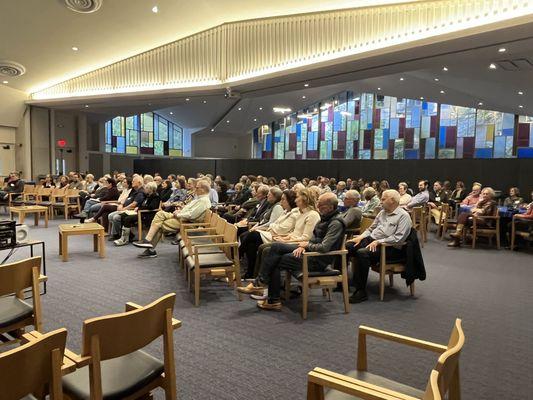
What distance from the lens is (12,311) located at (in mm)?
2783

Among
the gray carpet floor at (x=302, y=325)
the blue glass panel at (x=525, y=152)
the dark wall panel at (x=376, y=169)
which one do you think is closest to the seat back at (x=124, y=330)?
the gray carpet floor at (x=302, y=325)

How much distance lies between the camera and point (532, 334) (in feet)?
11.9

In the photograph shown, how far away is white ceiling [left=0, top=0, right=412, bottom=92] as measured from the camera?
894 cm

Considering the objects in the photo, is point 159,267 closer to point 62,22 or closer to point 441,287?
point 441,287

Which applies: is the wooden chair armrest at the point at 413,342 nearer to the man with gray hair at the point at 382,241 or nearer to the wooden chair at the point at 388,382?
the wooden chair at the point at 388,382

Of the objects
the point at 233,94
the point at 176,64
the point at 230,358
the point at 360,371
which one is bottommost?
the point at 230,358

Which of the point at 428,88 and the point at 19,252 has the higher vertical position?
the point at 428,88

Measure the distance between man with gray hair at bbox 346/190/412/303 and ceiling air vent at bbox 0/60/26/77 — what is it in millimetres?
11540

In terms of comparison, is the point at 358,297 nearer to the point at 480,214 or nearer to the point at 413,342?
Result: the point at 413,342

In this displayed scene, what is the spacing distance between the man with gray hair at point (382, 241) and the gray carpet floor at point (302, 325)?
11.0 inches

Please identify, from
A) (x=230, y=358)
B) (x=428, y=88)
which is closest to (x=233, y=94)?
(x=428, y=88)

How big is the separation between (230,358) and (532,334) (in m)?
2.69

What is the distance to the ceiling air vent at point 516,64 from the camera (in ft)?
26.5

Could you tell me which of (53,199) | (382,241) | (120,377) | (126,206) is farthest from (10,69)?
(120,377)
